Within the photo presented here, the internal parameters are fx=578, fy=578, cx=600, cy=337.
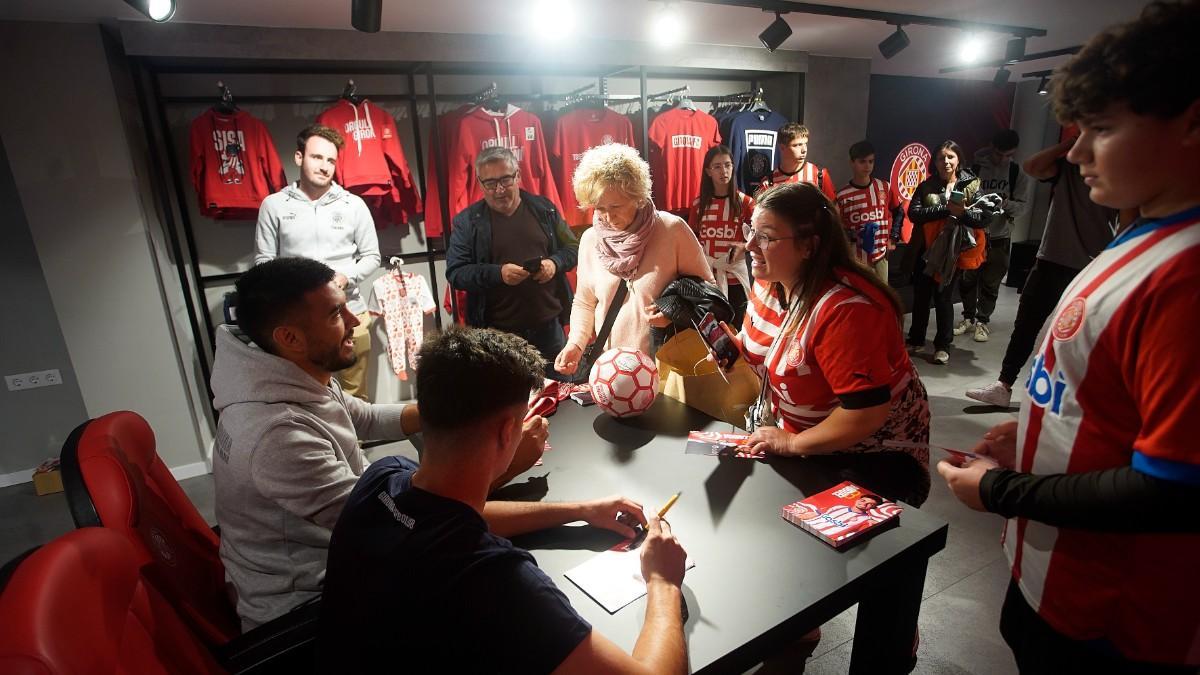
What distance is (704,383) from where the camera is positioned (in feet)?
6.57

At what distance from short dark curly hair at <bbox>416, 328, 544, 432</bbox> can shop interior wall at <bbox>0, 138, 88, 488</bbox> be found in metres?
3.42

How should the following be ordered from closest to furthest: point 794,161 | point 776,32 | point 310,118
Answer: point 776,32 → point 310,118 → point 794,161

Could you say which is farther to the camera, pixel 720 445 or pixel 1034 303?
pixel 1034 303

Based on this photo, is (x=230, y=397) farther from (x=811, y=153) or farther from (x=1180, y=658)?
(x=811, y=153)

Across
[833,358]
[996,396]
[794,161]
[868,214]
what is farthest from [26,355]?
[996,396]

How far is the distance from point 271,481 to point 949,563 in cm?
256

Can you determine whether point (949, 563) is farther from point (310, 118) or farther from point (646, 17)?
point (310, 118)

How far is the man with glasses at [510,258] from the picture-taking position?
3096 millimetres

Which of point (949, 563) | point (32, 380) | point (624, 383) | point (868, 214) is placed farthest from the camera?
point (868, 214)

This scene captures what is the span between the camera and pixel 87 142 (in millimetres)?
2934

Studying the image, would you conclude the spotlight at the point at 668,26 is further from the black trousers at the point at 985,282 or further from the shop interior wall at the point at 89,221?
the black trousers at the point at 985,282

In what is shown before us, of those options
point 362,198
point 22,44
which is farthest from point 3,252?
point 362,198

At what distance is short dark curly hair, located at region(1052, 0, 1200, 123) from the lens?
0.76 m

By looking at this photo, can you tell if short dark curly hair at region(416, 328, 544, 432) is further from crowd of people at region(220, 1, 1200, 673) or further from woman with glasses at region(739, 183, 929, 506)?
woman with glasses at region(739, 183, 929, 506)
